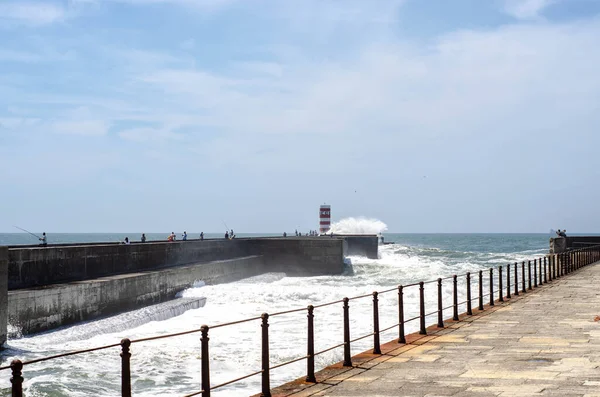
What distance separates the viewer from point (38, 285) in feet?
72.4

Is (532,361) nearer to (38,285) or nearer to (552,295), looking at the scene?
(552,295)

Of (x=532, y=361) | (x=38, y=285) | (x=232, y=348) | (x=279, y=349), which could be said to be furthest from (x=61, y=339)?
(x=532, y=361)

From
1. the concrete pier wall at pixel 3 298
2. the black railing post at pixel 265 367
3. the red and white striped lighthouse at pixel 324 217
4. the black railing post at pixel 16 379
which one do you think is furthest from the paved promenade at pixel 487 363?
the red and white striped lighthouse at pixel 324 217

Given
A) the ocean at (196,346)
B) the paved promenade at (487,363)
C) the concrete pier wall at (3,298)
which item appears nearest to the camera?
the paved promenade at (487,363)

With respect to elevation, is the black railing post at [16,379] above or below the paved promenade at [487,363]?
above

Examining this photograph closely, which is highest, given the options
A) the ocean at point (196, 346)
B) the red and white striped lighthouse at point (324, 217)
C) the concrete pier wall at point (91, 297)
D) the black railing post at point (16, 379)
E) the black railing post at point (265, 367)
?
the red and white striped lighthouse at point (324, 217)

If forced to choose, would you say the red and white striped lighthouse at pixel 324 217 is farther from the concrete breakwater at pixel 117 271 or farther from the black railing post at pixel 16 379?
the black railing post at pixel 16 379

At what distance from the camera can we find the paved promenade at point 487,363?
327 inches

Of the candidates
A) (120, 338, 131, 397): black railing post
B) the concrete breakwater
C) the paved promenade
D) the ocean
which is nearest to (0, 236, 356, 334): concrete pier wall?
the concrete breakwater

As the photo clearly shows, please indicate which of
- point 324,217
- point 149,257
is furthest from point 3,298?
point 324,217

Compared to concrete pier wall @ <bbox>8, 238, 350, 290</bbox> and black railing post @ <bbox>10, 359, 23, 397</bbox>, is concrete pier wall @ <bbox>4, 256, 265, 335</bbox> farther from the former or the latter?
black railing post @ <bbox>10, 359, 23, 397</bbox>

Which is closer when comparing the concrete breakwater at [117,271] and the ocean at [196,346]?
the ocean at [196,346]

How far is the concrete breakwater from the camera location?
782 inches

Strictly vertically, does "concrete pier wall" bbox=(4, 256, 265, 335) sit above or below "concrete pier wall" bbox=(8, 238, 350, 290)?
below
